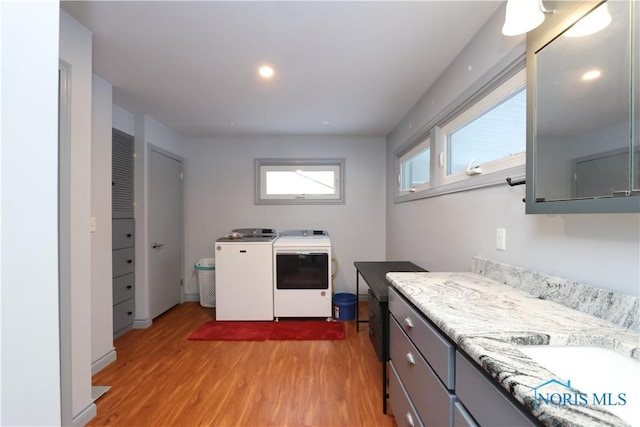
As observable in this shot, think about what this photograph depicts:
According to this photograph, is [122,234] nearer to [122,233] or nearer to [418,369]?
[122,233]

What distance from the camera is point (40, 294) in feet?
1.59

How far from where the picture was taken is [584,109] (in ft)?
2.89

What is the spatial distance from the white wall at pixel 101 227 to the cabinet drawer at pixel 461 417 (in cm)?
252

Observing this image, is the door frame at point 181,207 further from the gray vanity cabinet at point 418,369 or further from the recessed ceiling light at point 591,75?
the recessed ceiling light at point 591,75

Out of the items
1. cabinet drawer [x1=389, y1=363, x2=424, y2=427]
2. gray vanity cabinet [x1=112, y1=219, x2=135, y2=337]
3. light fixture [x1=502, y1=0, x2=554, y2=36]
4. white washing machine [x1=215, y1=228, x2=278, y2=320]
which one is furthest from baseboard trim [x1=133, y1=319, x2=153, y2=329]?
light fixture [x1=502, y1=0, x2=554, y2=36]

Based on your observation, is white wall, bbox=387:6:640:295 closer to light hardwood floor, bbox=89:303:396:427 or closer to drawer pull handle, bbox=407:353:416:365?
drawer pull handle, bbox=407:353:416:365

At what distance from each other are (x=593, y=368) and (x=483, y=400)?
0.35 meters

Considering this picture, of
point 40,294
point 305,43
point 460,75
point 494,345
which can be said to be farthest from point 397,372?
point 305,43

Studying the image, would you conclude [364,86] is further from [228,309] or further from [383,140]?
[228,309]

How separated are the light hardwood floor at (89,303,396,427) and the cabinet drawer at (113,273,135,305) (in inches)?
16.0

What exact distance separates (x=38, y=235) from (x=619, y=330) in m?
1.51

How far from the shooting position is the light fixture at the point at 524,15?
933 millimetres

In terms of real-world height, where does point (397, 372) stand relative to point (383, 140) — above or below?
below

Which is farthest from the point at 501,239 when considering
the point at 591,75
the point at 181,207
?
the point at 181,207
